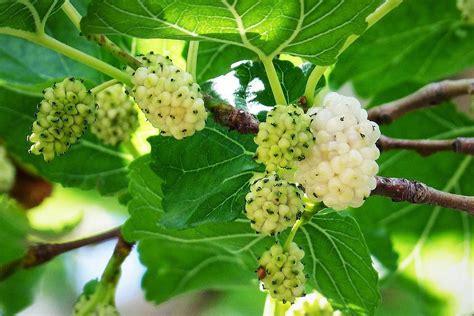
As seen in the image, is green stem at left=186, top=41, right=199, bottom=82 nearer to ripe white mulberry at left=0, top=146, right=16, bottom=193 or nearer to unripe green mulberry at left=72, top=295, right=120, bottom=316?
unripe green mulberry at left=72, top=295, right=120, bottom=316

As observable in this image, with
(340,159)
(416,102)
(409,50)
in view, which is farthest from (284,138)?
(409,50)

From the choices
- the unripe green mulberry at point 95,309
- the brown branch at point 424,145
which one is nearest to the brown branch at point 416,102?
the brown branch at point 424,145

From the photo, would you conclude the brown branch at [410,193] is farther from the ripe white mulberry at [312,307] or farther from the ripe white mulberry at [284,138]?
the ripe white mulberry at [312,307]

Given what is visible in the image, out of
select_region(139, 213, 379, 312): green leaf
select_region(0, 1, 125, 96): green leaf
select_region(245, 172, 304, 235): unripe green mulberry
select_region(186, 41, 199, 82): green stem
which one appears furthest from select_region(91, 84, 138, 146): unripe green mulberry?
select_region(245, 172, 304, 235): unripe green mulberry

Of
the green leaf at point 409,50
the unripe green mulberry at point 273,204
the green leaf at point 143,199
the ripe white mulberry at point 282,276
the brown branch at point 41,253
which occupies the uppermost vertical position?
the green leaf at point 409,50

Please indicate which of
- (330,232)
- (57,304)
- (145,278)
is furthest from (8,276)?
(57,304)

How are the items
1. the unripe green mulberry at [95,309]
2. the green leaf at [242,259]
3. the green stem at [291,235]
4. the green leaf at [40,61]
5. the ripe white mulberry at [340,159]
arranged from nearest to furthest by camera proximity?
the ripe white mulberry at [340,159], the green stem at [291,235], the green leaf at [242,259], the unripe green mulberry at [95,309], the green leaf at [40,61]

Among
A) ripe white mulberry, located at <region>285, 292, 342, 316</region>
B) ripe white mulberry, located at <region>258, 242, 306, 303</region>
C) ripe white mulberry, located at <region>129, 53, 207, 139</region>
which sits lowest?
ripe white mulberry, located at <region>258, 242, 306, 303</region>
